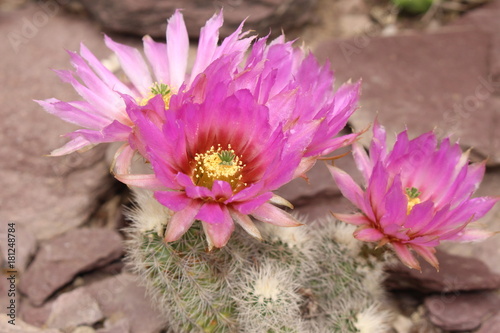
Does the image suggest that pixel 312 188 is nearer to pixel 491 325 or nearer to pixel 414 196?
pixel 414 196

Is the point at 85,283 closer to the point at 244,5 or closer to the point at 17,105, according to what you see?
the point at 17,105

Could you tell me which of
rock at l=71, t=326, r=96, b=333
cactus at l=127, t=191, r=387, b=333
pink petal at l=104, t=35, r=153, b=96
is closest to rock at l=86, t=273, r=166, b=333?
rock at l=71, t=326, r=96, b=333

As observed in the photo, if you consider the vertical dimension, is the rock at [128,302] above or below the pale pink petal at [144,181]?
below

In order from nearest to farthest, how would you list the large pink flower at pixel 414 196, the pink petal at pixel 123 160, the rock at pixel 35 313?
the pink petal at pixel 123 160 < the large pink flower at pixel 414 196 < the rock at pixel 35 313

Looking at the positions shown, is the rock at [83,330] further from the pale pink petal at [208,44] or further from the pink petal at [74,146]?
the pale pink petal at [208,44]

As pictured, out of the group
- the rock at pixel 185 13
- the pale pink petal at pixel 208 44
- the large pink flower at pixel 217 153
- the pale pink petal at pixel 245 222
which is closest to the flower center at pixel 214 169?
the large pink flower at pixel 217 153

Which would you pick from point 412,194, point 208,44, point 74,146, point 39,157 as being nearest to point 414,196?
point 412,194

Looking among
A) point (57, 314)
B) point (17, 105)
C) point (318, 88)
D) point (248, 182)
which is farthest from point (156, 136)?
point (17, 105)
